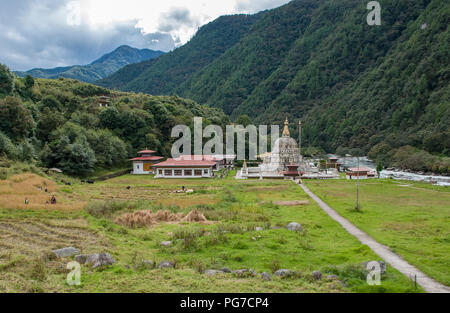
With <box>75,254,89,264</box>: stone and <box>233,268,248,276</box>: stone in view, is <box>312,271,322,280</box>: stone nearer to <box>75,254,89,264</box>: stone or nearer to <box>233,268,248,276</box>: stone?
<box>233,268,248,276</box>: stone

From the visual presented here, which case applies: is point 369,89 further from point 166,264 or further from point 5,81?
point 166,264

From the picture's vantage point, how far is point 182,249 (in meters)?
15.7

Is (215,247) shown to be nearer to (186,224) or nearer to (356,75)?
(186,224)

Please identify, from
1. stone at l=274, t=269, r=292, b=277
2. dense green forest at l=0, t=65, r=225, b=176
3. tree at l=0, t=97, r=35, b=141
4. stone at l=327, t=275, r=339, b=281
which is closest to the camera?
stone at l=327, t=275, r=339, b=281

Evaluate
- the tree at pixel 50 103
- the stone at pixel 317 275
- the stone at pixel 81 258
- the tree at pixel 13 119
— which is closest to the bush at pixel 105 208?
the stone at pixel 81 258

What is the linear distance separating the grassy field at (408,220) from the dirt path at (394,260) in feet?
0.88

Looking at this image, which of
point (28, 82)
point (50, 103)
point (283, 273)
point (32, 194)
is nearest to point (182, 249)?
point (283, 273)

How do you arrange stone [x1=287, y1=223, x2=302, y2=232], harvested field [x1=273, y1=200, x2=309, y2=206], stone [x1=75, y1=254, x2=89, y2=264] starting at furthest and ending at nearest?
harvested field [x1=273, y1=200, x2=309, y2=206], stone [x1=287, y1=223, x2=302, y2=232], stone [x1=75, y1=254, x2=89, y2=264]

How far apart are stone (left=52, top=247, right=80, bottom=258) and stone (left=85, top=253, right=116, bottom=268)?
1150mm

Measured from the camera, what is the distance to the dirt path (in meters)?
11.2

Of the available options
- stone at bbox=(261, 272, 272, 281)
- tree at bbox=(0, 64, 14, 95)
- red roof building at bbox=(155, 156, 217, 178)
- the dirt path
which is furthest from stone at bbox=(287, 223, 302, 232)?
tree at bbox=(0, 64, 14, 95)

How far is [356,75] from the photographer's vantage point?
168m

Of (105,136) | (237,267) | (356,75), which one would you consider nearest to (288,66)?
(356,75)
